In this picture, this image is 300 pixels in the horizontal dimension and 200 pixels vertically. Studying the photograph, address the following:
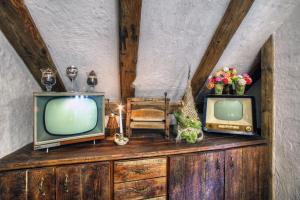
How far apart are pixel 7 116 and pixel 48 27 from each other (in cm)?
65

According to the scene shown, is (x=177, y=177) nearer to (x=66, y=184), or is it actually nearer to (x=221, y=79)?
(x=66, y=184)

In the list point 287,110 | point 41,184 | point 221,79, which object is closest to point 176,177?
point 41,184

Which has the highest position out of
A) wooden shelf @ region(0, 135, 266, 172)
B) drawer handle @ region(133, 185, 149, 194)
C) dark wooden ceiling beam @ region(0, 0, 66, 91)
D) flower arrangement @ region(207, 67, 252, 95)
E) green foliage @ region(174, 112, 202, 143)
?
dark wooden ceiling beam @ region(0, 0, 66, 91)

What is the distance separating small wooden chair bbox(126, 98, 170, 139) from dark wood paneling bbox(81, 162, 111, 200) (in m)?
0.44

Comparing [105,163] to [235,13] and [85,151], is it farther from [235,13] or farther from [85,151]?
[235,13]

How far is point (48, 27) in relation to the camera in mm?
1021

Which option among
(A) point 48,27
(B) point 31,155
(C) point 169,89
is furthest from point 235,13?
(B) point 31,155

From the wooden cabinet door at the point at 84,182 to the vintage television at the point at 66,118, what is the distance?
229 millimetres

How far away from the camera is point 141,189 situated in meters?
1.05

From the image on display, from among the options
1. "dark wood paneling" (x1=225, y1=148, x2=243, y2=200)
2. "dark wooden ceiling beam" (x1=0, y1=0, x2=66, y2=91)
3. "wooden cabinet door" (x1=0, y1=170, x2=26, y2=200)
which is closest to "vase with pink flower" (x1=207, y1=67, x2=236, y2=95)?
"dark wood paneling" (x1=225, y1=148, x2=243, y2=200)

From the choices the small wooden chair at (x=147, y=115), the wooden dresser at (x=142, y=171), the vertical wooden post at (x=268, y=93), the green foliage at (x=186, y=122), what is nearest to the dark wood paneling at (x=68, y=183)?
the wooden dresser at (x=142, y=171)

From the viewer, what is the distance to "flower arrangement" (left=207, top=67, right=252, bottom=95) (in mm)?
1434

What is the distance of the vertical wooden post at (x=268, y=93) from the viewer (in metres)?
1.37

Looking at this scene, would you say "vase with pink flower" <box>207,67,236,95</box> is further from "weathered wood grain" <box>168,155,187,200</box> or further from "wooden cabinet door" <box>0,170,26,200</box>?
"wooden cabinet door" <box>0,170,26,200</box>
